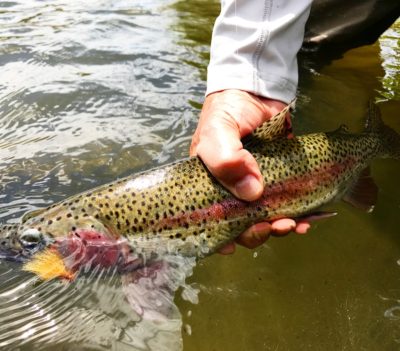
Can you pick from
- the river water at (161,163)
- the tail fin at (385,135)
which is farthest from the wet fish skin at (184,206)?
the tail fin at (385,135)

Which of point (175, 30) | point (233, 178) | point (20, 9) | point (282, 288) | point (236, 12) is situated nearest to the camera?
point (233, 178)

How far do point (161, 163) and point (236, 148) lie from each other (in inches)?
54.2

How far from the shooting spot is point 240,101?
276 cm

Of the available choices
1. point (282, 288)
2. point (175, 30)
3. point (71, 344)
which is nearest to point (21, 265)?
point (71, 344)

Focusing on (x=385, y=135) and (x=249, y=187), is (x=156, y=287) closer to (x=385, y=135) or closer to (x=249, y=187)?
(x=249, y=187)

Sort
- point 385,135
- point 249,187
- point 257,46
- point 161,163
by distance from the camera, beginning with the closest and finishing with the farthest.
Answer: point 249,187 → point 257,46 → point 385,135 → point 161,163

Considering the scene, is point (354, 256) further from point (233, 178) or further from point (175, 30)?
point (175, 30)

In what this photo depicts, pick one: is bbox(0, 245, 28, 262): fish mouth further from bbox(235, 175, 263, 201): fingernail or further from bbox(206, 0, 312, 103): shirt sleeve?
bbox(206, 0, 312, 103): shirt sleeve

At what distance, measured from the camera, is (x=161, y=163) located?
3.64m

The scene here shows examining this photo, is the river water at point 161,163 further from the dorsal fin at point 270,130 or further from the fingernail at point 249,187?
the dorsal fin at point 270,130

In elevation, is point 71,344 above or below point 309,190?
below

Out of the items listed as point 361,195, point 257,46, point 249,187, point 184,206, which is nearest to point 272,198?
point 249,187

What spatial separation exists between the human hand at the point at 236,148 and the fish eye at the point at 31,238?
96 centimetres

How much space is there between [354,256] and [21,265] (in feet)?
6.55
